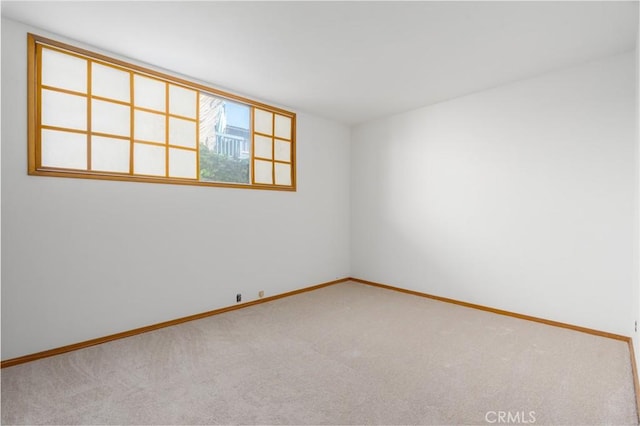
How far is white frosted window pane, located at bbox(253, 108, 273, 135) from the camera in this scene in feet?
13.5

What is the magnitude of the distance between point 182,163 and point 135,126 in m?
0.56

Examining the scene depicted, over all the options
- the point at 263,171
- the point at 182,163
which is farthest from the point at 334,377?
the point at 263,171

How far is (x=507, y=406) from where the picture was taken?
75.3 inches

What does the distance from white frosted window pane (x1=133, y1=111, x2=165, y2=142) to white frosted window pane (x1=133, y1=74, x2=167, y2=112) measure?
3.5 inches

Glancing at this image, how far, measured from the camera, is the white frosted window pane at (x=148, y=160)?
308 cm

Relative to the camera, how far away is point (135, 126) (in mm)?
3059

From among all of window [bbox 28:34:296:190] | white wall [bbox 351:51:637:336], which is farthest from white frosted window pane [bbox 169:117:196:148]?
white wall [bbox 351:51:637:336]

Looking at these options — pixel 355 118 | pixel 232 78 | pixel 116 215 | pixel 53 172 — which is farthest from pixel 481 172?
pixel 53 172

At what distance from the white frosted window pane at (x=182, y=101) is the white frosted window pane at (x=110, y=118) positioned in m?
0.45

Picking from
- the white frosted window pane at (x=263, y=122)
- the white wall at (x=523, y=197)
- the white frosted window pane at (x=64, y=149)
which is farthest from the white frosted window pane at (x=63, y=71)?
the white wall at (x=523, y=197)

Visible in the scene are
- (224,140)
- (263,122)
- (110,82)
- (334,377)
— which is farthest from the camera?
(263,122)

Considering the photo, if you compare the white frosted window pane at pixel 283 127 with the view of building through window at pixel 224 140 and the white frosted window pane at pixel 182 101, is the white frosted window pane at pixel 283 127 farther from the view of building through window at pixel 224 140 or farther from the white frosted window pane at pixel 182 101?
the white frosted window pane at pixel 182 101

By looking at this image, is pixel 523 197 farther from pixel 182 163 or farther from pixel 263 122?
pixel 182 163

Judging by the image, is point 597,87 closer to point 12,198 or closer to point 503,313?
point 503,313
